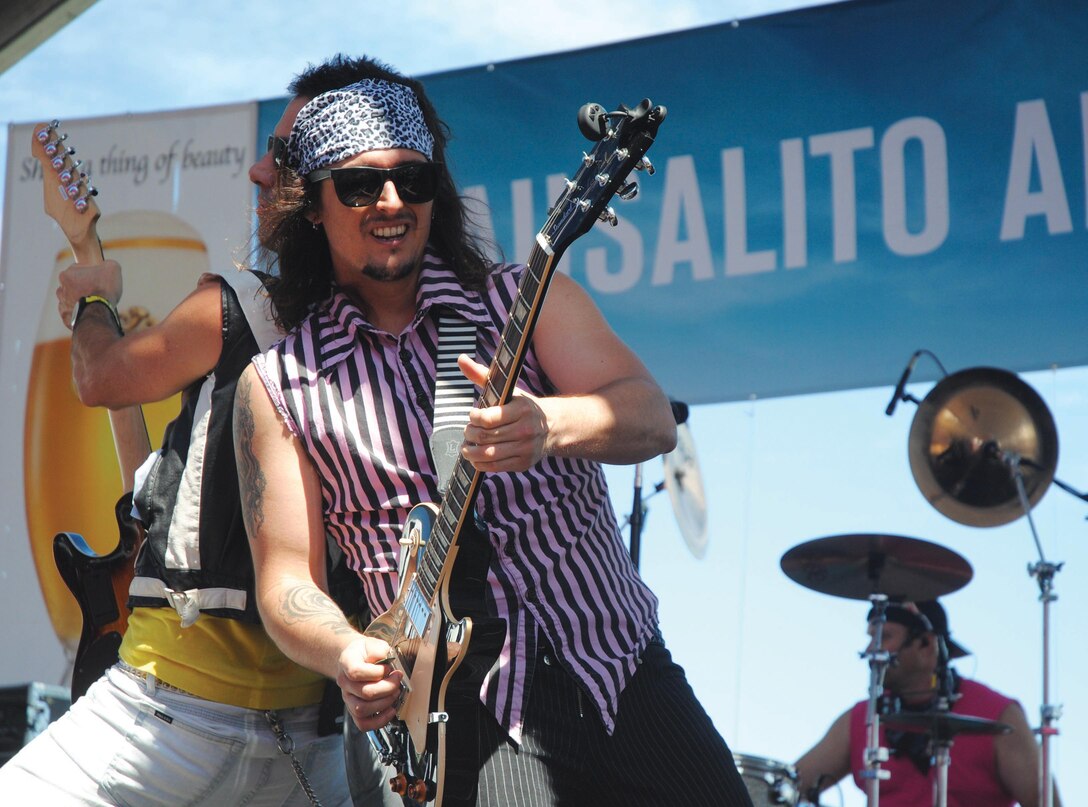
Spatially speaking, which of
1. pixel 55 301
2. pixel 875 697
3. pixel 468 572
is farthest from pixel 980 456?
pixel 55 301

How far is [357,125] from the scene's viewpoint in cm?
257

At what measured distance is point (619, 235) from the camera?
5699 mm

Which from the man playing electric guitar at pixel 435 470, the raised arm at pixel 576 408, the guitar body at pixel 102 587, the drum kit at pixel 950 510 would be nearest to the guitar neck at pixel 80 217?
the guitar body at pixel 102 587

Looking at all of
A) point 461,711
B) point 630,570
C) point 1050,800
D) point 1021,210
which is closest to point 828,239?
point 1021,210

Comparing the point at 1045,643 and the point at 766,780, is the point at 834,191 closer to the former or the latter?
the point at 1045,643

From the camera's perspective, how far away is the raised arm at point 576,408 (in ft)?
6.64

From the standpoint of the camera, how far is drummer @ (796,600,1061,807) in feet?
19.6

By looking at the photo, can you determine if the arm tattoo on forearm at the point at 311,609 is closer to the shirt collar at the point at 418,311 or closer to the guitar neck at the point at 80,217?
the shirt collar at the point at 418,311

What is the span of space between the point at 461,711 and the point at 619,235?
149 inches

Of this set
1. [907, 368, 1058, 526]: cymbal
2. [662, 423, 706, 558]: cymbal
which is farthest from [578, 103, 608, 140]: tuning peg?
[662, 423, 706, 558]: cymbal

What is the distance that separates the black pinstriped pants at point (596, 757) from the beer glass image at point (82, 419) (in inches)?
155

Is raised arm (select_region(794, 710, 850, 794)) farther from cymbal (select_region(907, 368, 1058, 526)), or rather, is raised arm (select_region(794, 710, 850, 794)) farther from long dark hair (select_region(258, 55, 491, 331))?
long dark hair (select_region(258, 55, 491, 331))

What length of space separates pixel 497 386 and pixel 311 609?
0.57m

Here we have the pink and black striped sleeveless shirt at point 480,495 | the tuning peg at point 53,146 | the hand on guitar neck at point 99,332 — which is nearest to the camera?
the pink and black striped sleeveless shirt at point 480,495
